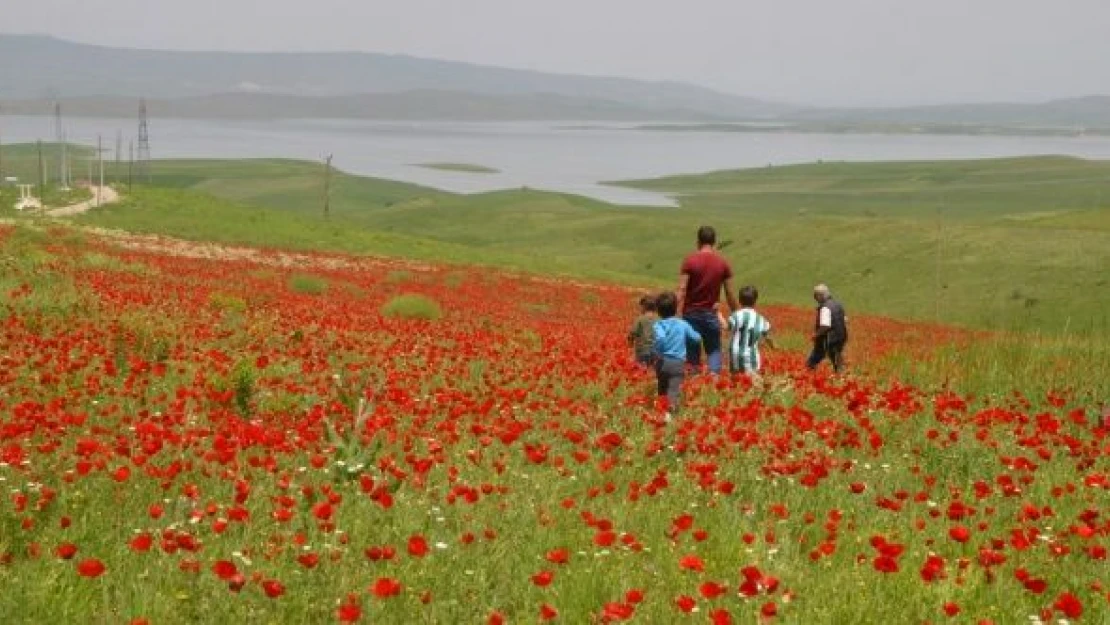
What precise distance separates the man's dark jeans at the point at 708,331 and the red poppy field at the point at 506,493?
3.24 ft

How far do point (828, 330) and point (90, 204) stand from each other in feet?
195

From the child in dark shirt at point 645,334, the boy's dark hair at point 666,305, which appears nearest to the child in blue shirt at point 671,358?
the boy's dark hair at point 666,305

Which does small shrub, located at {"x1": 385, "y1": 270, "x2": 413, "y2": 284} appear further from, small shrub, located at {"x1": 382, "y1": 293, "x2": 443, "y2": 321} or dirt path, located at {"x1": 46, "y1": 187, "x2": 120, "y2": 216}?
dirt path, located at {"x1": 46, "y1": 187, "x2": 120, "y2": 216}

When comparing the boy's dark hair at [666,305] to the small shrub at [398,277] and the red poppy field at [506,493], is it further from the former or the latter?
the small shrub at [398,277]

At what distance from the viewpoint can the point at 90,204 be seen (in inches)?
2687

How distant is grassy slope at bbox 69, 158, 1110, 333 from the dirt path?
249 centimetres

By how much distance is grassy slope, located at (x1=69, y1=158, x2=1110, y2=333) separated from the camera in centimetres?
4803

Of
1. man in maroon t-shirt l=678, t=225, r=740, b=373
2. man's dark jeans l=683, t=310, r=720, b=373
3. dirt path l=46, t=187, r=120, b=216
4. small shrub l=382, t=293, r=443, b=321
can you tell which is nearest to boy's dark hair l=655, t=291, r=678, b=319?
man in maroon t-shirt l=678, t=225, r=740, b=373

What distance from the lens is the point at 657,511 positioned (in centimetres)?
746

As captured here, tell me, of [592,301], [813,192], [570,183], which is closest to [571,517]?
[592,301]

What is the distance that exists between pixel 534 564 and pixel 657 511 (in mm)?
1244

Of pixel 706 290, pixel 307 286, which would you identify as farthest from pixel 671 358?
pixel 307 286

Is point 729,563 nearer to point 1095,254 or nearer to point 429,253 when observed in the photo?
point 1095,254

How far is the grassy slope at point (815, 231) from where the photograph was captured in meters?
48.0
